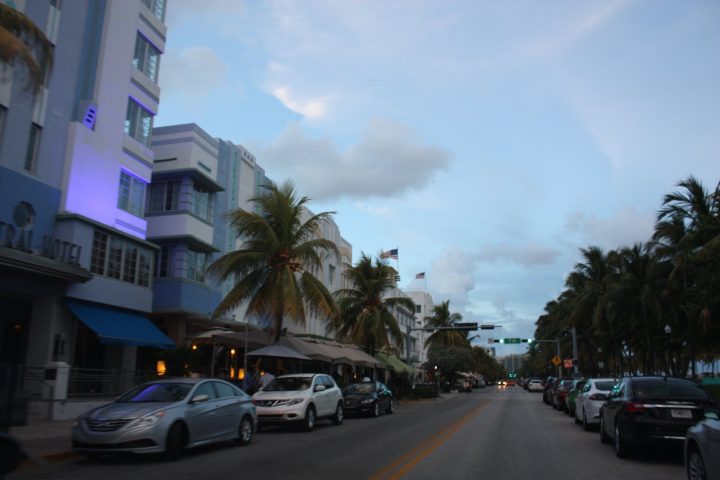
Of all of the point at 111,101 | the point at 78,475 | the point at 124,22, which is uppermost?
the point at 124,22

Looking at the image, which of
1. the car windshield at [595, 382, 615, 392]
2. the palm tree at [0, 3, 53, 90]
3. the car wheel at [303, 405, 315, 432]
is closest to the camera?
the palm tree at [0, 3, 53, 90]

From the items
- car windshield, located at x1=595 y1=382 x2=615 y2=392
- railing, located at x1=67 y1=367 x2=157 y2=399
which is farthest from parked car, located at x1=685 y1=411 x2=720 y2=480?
railing, located at x1=67 y1=367 x2=157 y2=399

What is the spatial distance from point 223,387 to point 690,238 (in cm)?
2060

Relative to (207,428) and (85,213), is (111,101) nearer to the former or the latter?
(85,213)

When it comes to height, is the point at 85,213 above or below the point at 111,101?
below

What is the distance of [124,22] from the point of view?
23.0 metres

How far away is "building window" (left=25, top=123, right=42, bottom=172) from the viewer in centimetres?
1886

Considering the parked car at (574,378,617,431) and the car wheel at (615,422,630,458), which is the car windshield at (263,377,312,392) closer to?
the parked car at (574,378,617,431)

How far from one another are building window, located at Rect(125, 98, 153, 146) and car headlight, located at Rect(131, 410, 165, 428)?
16.3m

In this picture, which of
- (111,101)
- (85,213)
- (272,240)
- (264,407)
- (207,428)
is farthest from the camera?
(272,240)

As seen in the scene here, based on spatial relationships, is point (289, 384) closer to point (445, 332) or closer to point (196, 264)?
point (196, 264)

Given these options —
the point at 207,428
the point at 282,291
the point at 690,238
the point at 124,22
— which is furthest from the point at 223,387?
the point at 690,238

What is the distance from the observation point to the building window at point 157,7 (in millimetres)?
26067

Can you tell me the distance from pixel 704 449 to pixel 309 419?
11467 millimetres
